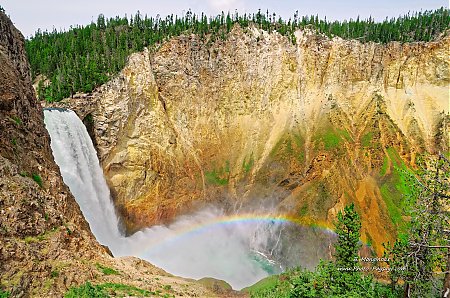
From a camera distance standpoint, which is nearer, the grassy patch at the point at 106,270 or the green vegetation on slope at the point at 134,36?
the grassy patch at the point at 106,270

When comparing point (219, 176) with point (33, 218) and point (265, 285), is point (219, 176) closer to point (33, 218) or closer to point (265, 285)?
point (265, 285)

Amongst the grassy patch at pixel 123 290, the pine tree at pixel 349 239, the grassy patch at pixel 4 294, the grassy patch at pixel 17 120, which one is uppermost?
the grassy patch at pixel 17 120

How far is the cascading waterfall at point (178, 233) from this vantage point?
2881cm

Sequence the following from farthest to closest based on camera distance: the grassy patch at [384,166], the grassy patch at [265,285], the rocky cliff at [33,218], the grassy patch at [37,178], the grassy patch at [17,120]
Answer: the grassy patch at [384,166]
the grassy patch at [265,285]
the grassy patch at [17,120]
the grassy patch at [37,178]
the rocky cliff at [33,218]

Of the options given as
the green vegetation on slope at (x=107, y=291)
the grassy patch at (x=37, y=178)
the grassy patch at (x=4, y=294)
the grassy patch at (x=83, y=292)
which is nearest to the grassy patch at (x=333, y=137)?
the green vegetation on slope at (x=107, y=291)

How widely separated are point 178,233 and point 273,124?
52.4 ft

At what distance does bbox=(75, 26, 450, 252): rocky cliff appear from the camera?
115ft

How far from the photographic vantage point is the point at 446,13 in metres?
47.4

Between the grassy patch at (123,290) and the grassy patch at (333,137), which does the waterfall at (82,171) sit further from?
the grassy patch at (333,137)

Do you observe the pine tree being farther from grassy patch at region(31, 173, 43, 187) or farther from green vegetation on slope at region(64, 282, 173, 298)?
grassy patch at region(31, 173, 43, 187)

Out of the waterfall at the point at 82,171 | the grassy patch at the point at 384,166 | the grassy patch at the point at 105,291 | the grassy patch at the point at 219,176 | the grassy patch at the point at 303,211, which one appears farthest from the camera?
the grassy patch at the point at 219,176

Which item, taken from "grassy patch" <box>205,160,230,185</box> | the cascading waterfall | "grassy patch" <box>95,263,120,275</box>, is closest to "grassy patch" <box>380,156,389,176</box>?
the cascading waterfall

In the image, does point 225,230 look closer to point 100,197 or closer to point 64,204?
point 100,197

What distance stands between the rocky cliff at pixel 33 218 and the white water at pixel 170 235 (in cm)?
928
